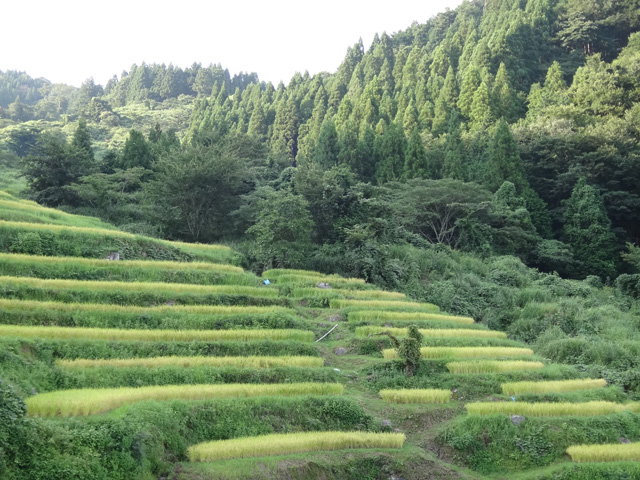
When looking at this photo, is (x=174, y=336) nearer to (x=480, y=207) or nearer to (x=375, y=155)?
(x=480, y=207)

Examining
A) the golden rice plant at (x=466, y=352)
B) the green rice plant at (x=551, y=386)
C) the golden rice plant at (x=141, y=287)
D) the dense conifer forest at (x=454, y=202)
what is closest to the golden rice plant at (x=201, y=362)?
the dense conifer forest at (x=454, y=202)

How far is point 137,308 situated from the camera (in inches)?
581

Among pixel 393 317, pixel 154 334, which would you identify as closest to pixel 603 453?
pixel 393 317

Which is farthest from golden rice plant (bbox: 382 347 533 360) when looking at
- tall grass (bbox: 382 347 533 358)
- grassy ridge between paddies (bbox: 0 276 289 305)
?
grassy ridge between paddies (bbox: 0 276 289 305)

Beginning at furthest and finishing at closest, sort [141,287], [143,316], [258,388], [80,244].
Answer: [80,244]
[141,287]
[143,316]
[258,388]

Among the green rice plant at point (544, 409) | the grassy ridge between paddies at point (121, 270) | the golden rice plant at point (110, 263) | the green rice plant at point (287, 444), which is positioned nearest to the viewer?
the green rice plant at point (287, 444)

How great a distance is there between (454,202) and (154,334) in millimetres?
22096

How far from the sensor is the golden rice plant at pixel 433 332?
623 inches

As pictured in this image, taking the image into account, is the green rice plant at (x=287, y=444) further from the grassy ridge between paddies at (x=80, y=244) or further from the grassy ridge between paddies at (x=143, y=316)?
the grassy ridge between paddies at (x=80, y=244)

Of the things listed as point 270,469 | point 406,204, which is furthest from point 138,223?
point 270,469

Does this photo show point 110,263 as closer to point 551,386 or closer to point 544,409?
point 544,409

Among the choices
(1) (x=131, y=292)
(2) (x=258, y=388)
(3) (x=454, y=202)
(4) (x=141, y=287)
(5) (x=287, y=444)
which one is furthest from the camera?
(3) (x=454, y=202)

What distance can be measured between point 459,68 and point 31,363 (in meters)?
55.2

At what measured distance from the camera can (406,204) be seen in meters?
30.3
